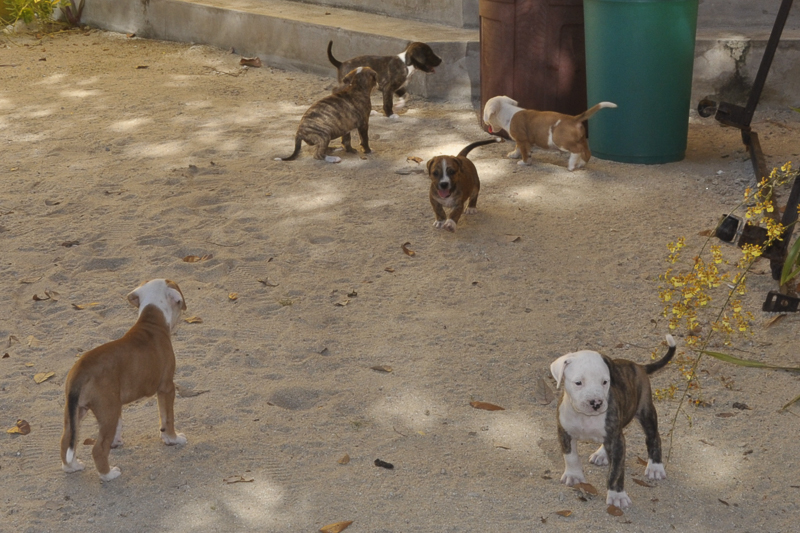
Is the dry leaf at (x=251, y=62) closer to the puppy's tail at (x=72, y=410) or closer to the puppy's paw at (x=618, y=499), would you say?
the puppy's tail at (x=72, y=410)

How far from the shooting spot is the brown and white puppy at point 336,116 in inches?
291

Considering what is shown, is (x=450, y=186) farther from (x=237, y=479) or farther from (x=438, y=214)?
(x=237, y=479)

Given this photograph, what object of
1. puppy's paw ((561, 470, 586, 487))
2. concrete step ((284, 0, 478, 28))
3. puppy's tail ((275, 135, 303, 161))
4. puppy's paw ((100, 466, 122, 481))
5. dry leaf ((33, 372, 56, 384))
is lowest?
puppy's paw ((561, 470, 586, 487))

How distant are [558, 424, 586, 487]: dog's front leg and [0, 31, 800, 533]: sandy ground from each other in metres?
0.04

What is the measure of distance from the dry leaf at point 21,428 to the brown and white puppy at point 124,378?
0.41m

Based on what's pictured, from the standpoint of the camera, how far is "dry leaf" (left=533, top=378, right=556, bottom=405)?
13.8ft

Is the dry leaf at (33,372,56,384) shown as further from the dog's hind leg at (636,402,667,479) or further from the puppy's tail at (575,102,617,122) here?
the puppy's tail at (575,102,617,122)

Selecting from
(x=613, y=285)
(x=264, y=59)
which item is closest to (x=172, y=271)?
(x=613, y=285)

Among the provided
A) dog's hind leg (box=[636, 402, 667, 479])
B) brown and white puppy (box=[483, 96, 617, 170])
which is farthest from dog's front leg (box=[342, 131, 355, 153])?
dog's hind leg (box=[636, 402, 667, 479])

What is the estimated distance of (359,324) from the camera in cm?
496

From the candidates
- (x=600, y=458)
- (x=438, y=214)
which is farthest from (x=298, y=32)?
(x=600, y=458)

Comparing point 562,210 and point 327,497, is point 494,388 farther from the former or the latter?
point 562,210

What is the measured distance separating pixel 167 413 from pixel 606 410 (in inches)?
72.8

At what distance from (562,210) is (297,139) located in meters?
2.41
